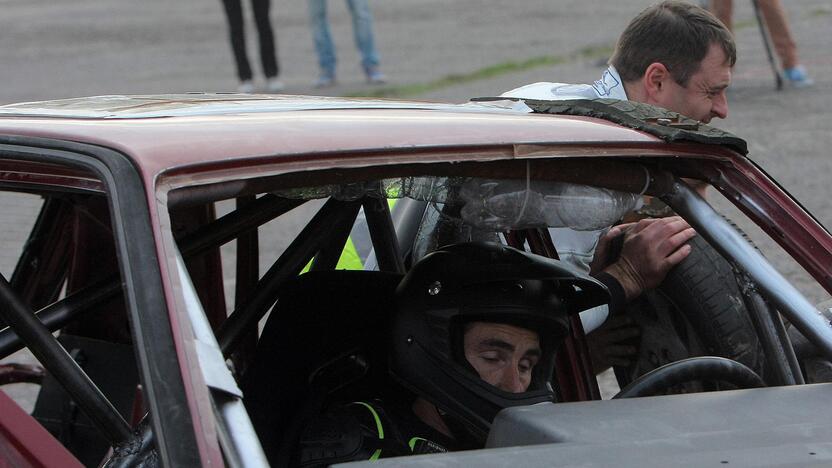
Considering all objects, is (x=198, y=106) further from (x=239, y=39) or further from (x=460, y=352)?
(x=239, y=39)

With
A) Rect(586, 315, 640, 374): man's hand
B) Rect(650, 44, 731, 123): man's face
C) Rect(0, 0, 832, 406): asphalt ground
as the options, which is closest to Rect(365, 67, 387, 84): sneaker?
Rect(0, 0, 832, 406): asphalt ground

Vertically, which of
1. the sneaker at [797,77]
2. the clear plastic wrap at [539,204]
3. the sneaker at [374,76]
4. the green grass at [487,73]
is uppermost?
the clear plastic wrap at [539,204]

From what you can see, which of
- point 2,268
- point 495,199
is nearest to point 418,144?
point 495,199

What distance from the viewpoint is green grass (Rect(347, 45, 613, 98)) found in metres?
11.0

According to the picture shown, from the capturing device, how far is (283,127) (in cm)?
191

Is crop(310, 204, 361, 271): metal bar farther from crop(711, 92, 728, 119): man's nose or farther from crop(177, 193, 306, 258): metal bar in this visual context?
crop(711, 92, 728, 119): man's nose

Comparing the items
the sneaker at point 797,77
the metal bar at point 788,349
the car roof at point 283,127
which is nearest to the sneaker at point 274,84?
the sneaker at point 797,77

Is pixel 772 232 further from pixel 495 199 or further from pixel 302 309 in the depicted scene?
pixel 302 309

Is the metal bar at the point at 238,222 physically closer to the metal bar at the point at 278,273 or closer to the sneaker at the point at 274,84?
the metal bar at the point at 278,273

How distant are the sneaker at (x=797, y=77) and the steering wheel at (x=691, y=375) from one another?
28.0 feet

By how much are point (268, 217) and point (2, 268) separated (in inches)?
155

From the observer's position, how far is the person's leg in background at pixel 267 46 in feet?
36.6

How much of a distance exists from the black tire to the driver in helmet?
0.35m

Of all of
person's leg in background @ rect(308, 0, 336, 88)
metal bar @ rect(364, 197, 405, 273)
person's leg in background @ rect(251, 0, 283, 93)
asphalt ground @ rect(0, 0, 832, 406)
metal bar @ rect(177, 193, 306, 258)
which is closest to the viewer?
metal bar @ rect(177, 193, 306, 258)
